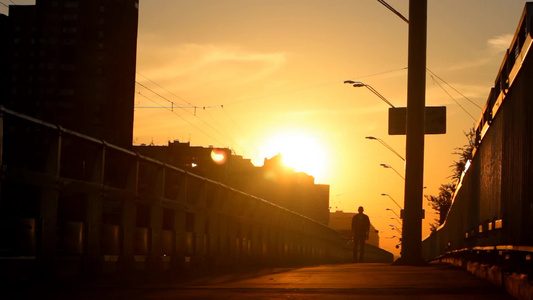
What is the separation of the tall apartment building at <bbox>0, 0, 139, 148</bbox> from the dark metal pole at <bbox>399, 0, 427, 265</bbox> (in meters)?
105

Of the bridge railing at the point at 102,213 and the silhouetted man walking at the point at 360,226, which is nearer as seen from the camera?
the bridge railing at the point at 102,213

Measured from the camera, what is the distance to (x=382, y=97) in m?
38.8

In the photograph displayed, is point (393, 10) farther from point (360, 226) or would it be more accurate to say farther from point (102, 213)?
point (102, 213)

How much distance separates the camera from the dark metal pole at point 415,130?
86.7ft

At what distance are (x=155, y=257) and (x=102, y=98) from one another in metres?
124

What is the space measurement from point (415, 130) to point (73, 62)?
397 feet

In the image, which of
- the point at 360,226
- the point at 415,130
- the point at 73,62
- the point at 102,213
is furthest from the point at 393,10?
the point at 73,62

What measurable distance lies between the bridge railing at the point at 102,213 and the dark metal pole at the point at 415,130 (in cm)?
589

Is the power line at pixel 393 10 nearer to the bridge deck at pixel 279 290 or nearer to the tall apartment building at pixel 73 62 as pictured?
the bridge deck at pixel 279 290

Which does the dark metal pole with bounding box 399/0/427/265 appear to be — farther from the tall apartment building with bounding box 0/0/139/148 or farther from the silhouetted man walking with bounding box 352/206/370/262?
the tall apartment building with bounding box 0/0/139/148

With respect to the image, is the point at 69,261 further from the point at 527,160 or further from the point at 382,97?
the point at 382,97

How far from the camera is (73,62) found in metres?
142

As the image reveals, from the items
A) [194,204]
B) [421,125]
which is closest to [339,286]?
[194,204]

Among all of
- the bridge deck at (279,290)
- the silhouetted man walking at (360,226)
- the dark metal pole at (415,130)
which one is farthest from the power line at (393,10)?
A: the bridge deck at (279,290)
